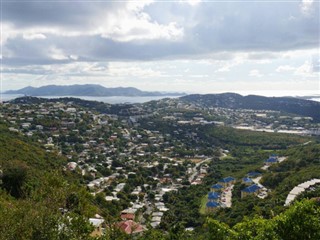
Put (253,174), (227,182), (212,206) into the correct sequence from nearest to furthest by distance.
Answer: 1. (212,206)
2. (227,182)
3. (253,174)

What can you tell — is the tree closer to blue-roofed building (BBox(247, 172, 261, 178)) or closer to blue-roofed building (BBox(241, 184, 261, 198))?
blue-roofed building (BBox(241, 184, 261, 198))

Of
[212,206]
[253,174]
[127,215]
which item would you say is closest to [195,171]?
[253,174]

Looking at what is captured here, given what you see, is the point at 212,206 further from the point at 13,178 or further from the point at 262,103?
the point at 262,103

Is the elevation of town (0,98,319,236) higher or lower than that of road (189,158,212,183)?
higher

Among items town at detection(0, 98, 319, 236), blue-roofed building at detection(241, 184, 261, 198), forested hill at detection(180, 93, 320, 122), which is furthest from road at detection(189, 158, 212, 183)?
forested hill at detection(180, 93, 320, 122)

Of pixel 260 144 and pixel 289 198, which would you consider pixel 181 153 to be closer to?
pixel 260 144

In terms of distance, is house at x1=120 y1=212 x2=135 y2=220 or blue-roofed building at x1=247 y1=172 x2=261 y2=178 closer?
house at x1=120 y1=212 x2=135 y2=220

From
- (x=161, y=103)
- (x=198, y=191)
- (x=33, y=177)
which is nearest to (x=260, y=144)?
(x=198, y=191)

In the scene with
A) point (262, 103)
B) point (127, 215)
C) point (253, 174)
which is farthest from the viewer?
point (262, 103)

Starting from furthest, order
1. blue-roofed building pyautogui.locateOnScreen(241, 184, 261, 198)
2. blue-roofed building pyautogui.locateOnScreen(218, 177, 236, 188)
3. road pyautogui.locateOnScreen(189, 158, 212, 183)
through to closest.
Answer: road pyautogui.locateOnScreen(189, 158, 212, 183) → blue-roofed building pyautogui.locateOnScreen(218, 177, 236, 188) → blue-roofed building pyautogui.locateOnScreen(241, 184, 261, 198)

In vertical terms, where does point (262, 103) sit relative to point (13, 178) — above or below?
above
